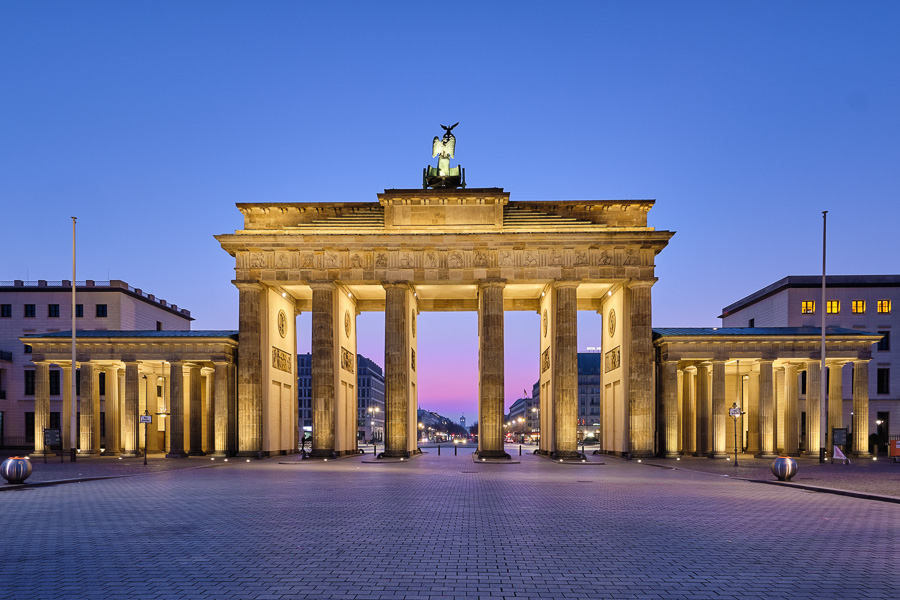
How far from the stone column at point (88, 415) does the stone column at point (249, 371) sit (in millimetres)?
11374

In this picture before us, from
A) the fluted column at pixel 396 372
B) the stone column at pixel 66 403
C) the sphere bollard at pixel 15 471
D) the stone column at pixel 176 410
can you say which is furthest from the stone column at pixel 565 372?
the stone column at pixel 66 403

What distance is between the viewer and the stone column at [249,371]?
46.9m

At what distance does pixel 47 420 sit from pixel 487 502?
42.4 meters

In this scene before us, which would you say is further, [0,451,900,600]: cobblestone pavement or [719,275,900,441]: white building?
[719,275,900,441]: white building

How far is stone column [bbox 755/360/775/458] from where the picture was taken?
4819 cm

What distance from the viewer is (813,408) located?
50875mm

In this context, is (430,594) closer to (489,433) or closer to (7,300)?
(489,433)

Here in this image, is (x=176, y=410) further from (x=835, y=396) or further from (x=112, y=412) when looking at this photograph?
(x=835, y=396)

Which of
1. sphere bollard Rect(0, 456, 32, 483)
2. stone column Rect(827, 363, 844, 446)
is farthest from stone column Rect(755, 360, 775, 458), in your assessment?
sphere bollard Rect(0, 456, 32, 483)

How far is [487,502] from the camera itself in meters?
20.0

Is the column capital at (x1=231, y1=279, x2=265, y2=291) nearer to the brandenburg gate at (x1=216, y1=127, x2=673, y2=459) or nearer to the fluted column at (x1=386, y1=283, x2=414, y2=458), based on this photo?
the brandenburg gate at (x1=216, y1=127, x2=673, y2=459)

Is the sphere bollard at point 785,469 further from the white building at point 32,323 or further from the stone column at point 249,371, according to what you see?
the white building at point 32,323

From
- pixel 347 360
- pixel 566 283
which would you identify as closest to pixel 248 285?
pixel 347 360

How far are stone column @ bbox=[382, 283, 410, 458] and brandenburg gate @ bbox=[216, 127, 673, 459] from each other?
72 millimetres
